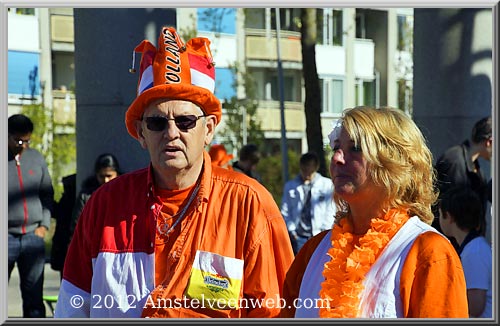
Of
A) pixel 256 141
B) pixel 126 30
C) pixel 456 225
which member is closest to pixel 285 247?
pixel 456 225

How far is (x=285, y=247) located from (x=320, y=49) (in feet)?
103

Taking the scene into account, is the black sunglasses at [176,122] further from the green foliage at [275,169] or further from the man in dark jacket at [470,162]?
the green foliage at [275,169]

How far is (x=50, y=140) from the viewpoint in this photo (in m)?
24.5

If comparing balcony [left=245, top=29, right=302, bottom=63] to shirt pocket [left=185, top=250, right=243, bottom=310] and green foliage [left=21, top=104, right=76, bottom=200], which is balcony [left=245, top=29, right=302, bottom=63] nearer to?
green foliage [left=21, top=104, right=76, bottom=200]

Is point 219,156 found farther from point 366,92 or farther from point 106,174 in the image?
point 366,92

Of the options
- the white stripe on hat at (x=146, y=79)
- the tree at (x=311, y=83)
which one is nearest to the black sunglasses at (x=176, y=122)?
the white stripe on hat at (x=146, y=79)

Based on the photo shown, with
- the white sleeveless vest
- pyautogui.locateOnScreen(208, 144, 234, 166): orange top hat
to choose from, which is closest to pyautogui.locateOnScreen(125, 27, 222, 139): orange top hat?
the white sleeveless vest

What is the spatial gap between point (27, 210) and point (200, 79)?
15.7 feet

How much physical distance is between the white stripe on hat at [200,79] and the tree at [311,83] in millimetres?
12224

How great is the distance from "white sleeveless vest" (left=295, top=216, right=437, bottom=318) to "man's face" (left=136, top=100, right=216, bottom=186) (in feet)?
2.30

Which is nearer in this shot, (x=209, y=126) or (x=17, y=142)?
(x=209, y=126)

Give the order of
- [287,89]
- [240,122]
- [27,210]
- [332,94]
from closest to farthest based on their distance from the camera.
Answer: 1. [27,210]
2. [240,122]
3. [332,94]
4. [287,89]

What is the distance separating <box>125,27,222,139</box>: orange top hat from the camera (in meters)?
3.73

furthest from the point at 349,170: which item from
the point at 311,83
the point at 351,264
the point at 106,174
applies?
the point at 311,83
